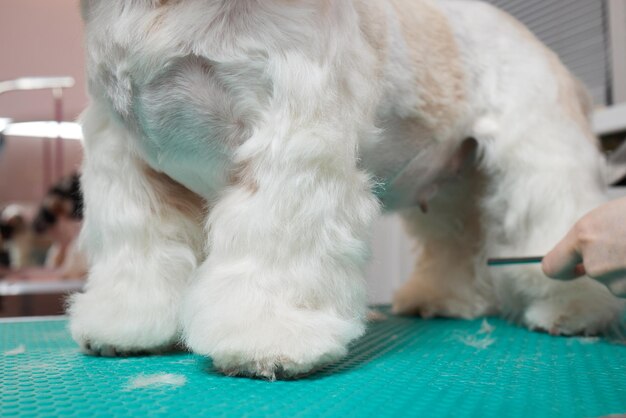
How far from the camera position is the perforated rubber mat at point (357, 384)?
676 mm

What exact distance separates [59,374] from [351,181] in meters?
0.46

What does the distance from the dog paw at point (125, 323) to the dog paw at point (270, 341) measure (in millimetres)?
172

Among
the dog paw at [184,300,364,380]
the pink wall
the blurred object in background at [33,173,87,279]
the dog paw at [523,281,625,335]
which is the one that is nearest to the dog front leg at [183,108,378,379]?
the dog paw at [184,300,364,380]

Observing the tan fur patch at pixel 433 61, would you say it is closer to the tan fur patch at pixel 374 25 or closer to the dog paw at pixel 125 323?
the tan fur patch at pixel 374 25

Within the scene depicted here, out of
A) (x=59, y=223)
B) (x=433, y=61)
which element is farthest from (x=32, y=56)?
(x=433, y=61)

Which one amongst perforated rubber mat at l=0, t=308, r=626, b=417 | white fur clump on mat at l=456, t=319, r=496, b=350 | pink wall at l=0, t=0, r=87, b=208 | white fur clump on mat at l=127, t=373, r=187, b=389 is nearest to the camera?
perforated rubber mat at l=0, t=308, r=626, b=417

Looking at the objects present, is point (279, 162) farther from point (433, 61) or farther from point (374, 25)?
point (433, 61)

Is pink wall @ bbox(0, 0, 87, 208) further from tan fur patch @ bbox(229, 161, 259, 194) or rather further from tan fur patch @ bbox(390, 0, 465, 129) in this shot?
tan fur patch @ bbox(229, 161, 259, 194)

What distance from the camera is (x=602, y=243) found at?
3.03ft

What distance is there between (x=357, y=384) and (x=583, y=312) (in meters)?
0.66

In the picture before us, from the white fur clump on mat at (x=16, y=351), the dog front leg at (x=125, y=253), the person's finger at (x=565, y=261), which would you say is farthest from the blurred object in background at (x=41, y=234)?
the person's finger at (x=565, y=261)

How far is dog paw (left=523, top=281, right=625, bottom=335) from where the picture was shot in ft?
4.09

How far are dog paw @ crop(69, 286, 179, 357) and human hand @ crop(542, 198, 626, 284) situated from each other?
0.62 m

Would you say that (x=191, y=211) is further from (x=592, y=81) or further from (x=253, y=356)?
(x=592, y=81)
